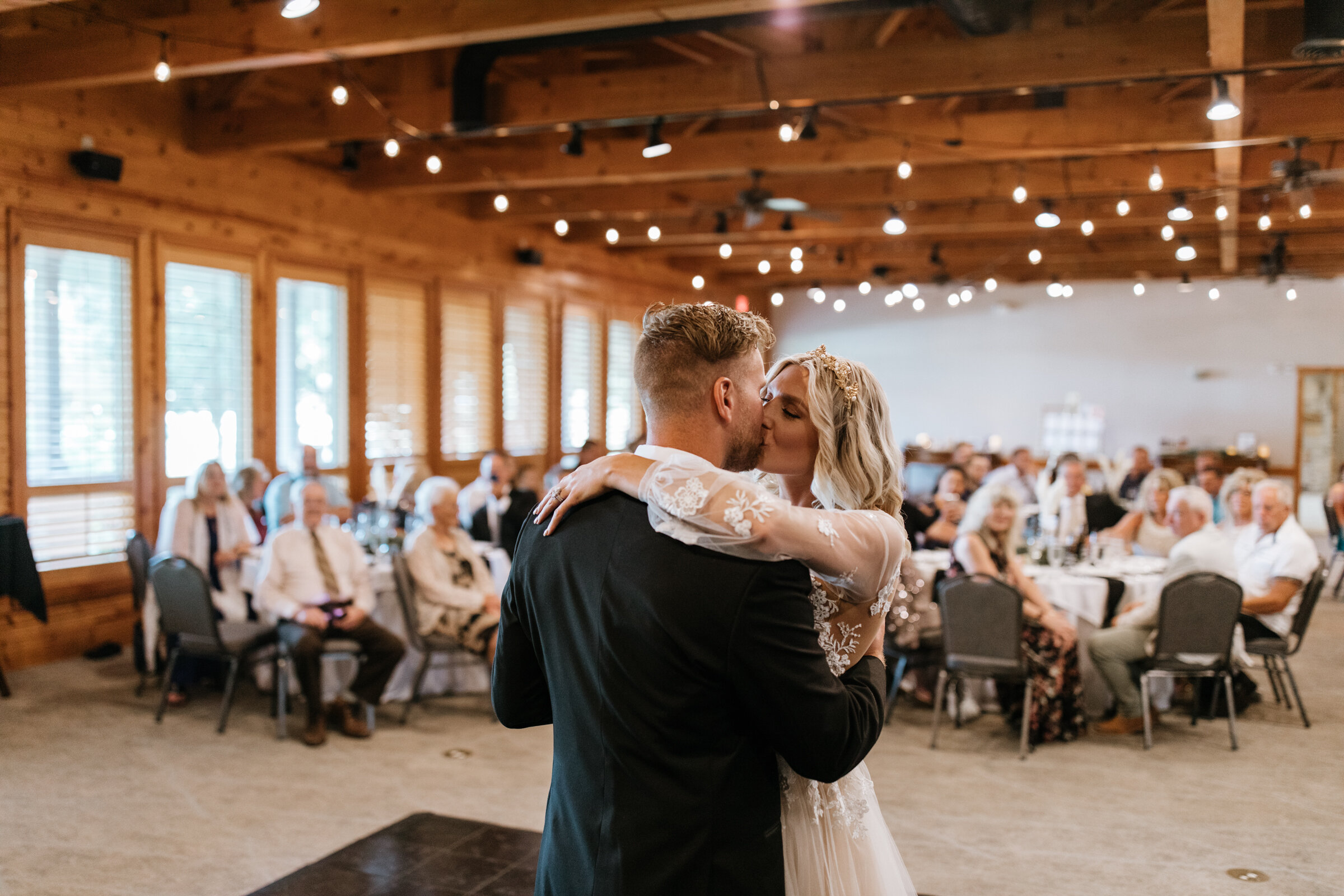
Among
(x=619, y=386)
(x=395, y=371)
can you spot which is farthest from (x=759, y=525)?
(x=619, y=386)

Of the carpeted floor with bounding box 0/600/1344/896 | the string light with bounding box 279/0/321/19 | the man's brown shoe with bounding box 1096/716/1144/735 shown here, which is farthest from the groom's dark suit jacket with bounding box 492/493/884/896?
the man's brown shoe with bounding box 1096/716/1144/735

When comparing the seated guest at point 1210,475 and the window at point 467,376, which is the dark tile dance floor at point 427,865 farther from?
the seated guest at point 1210,475

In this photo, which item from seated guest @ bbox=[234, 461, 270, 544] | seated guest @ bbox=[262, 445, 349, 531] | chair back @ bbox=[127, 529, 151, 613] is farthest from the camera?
seated guest @ bbox=[234, 461, 270, 544]

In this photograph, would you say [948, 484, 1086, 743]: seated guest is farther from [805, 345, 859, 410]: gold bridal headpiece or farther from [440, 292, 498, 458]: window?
[440, 292, 498, 458]: window

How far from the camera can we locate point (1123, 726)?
5.77 metres

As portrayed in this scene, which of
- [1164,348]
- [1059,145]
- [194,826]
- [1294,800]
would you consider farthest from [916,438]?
[194,826]

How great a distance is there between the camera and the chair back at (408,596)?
586 centimetres

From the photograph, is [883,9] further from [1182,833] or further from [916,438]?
[916,438]

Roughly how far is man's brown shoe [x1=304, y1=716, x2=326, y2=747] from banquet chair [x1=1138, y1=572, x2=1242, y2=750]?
4.30 m

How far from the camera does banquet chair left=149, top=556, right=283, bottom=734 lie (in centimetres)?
543

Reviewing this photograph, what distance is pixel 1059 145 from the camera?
7.30m

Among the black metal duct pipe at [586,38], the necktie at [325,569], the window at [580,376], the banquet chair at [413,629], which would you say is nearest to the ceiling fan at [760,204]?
the black metal duct pipe at [586,38]

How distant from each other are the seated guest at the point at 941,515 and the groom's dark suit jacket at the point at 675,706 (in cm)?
531

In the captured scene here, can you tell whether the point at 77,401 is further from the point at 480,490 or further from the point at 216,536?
the point at 480,490
